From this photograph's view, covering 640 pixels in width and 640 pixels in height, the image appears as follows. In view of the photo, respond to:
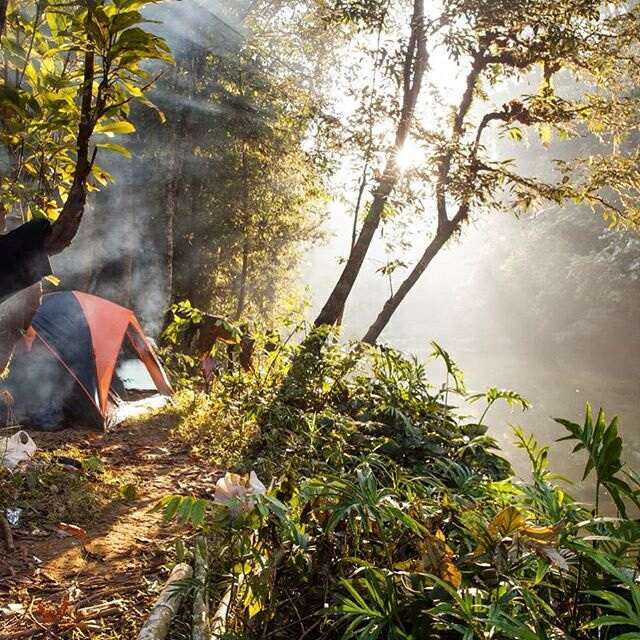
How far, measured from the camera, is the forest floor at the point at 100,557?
2799mm

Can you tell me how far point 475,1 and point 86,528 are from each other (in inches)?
334

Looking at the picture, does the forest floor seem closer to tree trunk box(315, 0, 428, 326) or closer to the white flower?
the white flower

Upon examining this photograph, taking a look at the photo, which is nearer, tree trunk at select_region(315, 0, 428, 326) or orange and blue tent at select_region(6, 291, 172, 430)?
orange and blue tent at select_region(6, 291, 172, 430)

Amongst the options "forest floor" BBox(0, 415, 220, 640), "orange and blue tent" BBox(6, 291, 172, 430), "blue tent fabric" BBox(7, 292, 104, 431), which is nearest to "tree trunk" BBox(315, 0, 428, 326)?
"orange and blue tent" BBox(6, 291, 172, 430)

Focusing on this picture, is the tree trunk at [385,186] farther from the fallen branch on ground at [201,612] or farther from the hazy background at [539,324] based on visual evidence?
the hazy background at [539,324]

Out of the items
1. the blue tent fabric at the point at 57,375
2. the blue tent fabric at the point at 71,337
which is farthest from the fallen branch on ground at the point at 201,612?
the blue tent fabric at the point at 71,337

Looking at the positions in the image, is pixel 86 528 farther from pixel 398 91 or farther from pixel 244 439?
pixel 398 91

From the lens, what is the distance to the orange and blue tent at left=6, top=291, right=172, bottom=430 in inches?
274

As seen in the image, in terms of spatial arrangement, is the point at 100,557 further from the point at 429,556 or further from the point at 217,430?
the point at 217,430

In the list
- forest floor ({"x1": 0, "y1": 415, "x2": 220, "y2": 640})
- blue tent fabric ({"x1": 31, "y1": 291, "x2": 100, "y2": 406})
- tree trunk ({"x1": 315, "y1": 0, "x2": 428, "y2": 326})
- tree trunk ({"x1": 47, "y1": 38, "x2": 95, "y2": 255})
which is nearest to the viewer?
tree trunk ({"x1": 47, "y1": 38, "x2": 95, "y2": 255})

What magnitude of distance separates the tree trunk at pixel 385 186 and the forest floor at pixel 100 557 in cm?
447

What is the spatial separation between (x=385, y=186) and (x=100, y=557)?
748 centimetres

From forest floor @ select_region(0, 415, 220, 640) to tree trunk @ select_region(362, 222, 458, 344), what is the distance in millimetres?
5320

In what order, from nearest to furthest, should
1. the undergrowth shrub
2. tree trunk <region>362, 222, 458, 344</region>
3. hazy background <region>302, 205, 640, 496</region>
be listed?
the undergrowth shrub, tree trunk <region>362, 222, 458, 344</region>, hazy background <region>302, 205, 640, 496</region>
